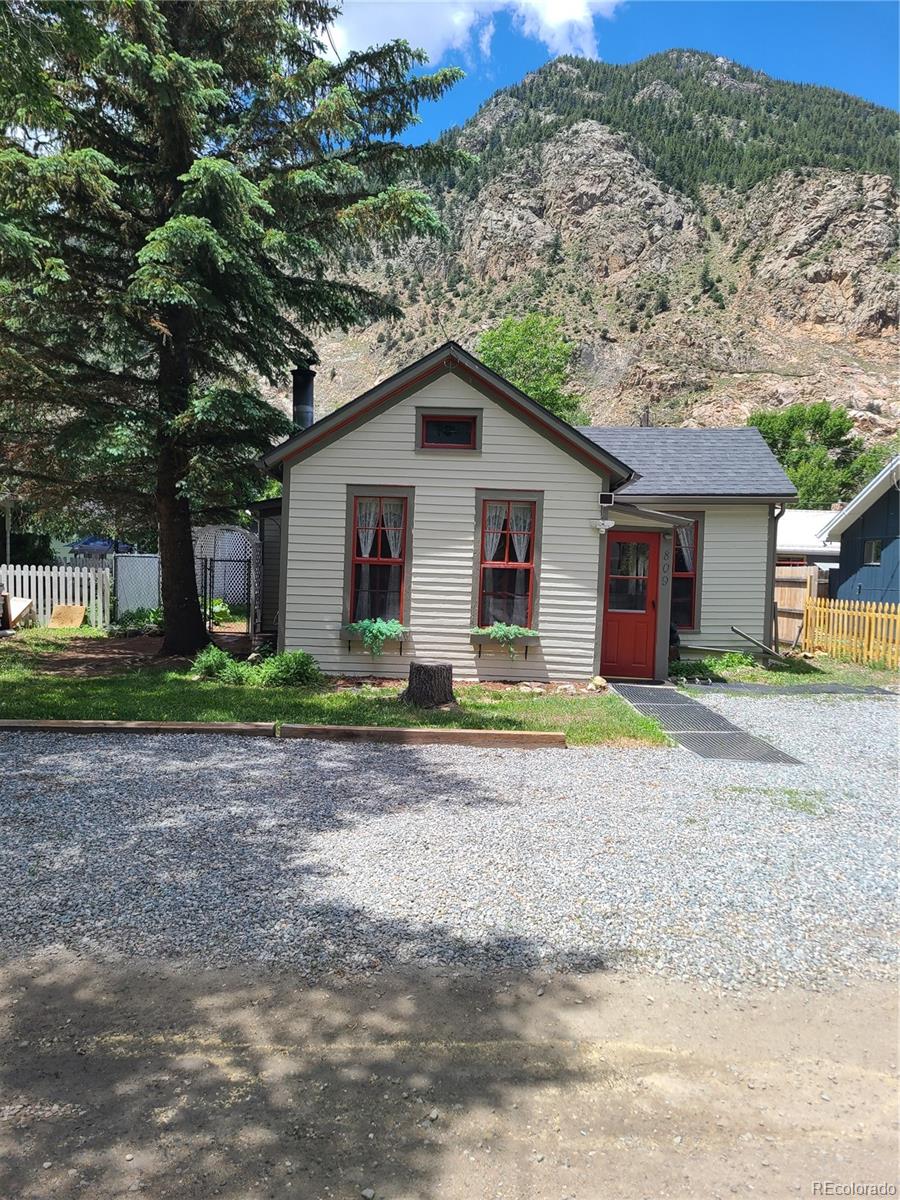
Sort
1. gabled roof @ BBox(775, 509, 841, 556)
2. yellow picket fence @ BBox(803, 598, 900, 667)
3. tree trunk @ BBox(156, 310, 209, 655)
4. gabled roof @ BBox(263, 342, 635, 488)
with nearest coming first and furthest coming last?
gabled roof @ BBox(263, 342, 635, 488), tree trunk @ BBox(156, 310, 209, 655), yellow picket fence @ BBox(803, 598, 900, 667), gabled roof @ BBox(775, 509, 841, 556)

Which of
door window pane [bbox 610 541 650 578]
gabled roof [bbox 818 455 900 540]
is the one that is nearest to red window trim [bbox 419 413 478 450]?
door window pane [bbox 610 541 650 578]

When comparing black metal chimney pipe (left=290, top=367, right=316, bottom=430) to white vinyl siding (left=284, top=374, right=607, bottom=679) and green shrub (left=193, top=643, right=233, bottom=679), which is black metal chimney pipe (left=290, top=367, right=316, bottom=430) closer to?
white vinyl siding (left=284, top=374, right=607, bottom=679)

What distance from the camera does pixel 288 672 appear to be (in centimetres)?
1096

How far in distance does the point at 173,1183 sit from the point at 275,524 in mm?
15193

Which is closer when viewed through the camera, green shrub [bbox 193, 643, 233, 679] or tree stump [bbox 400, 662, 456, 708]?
tree stump [bbox 400, 662, 456, 708]

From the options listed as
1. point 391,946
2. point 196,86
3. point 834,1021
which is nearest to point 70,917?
point 391,946

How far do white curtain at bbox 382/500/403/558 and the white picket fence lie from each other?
9.41m

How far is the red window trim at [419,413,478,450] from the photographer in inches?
458

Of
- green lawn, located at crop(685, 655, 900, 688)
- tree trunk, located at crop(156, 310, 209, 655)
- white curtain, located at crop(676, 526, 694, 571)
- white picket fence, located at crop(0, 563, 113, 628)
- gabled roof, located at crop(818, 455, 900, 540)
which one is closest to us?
tree trunk, located at crop(156, 310, 209, 655)

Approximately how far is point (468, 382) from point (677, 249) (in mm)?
93081

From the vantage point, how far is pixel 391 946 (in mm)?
3730

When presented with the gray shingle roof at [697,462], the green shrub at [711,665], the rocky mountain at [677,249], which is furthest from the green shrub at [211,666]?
the rocky mountain at [677,249]

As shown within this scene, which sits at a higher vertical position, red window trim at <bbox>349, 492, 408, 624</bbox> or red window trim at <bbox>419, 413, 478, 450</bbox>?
red window trim at <bbox>419, 413, 478, 450</bbox>

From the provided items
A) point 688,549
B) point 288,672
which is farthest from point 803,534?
point 288,672
